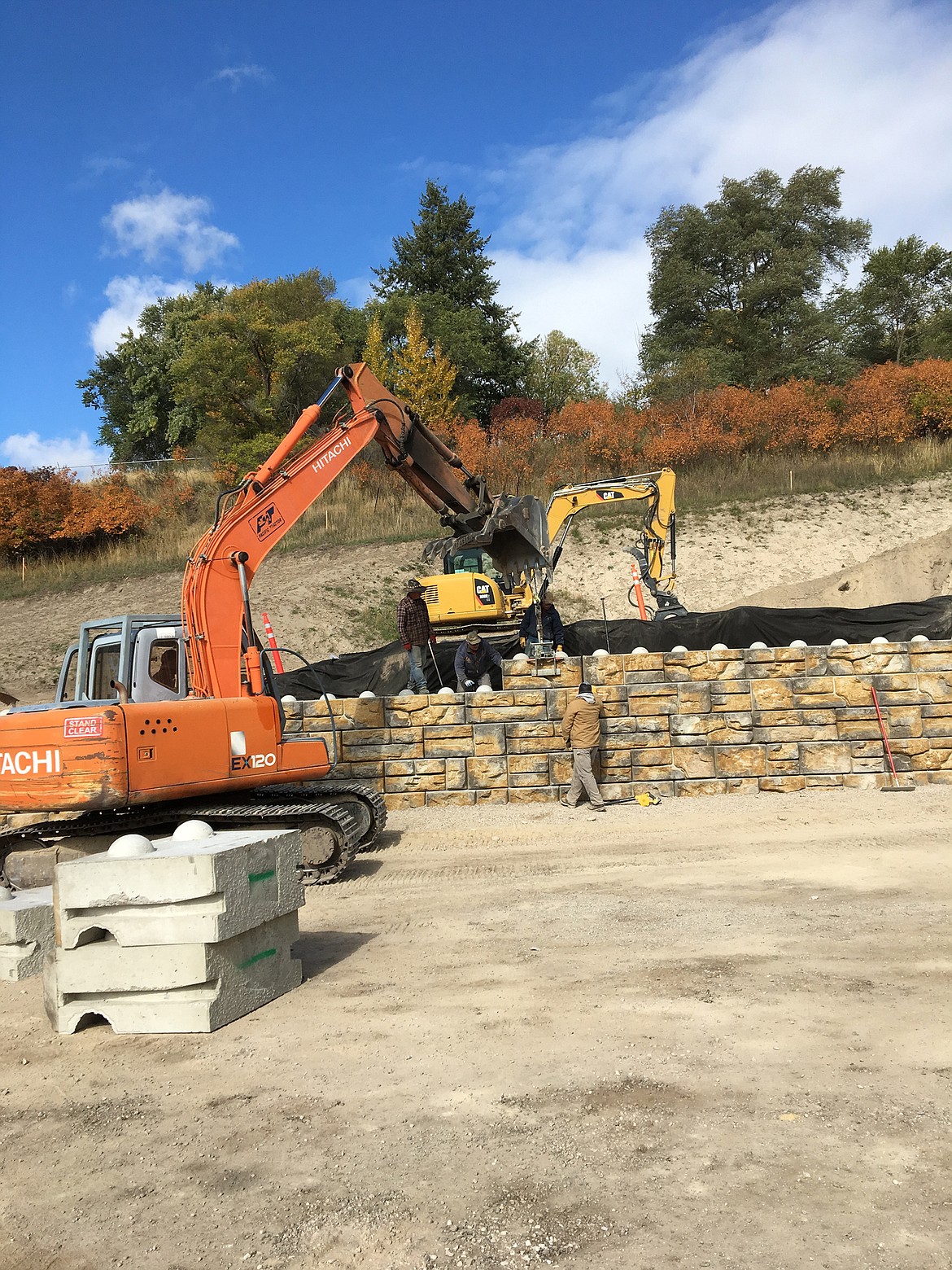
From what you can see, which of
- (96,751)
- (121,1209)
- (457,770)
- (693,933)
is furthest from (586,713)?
(121,1209)

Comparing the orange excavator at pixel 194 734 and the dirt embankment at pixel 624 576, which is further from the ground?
the dirt embankment at pixel 624 576

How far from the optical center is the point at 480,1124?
373 cm

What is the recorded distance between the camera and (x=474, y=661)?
13781mm

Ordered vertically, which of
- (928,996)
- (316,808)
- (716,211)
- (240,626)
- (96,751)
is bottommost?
(928,996)

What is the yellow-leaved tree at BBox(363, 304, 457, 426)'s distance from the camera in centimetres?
3988

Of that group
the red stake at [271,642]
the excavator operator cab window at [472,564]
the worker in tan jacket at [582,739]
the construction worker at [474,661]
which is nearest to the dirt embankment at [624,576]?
the excavator operator cab window at [472,564]

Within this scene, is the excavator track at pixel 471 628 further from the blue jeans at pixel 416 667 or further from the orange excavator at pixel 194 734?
the orange excavator at pixel 194 734

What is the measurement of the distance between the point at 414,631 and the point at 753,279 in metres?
38.3

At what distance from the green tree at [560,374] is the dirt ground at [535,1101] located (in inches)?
1586

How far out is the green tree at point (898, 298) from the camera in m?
46.6

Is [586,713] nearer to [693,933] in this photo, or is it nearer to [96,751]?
[693,933]

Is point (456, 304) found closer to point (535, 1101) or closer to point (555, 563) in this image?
point (555, 563)

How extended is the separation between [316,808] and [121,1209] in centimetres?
478

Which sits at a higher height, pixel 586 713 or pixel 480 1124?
pixel 586 713
